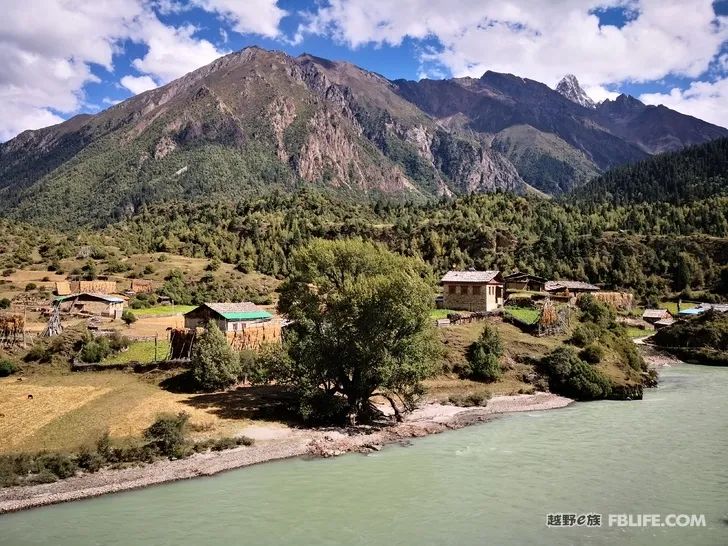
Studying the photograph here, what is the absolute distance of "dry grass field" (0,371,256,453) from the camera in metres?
31.2

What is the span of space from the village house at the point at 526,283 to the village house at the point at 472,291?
21672mm

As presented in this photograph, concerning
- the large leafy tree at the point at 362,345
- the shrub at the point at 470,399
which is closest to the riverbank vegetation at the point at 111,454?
the large leafy tree at the point at 362,345

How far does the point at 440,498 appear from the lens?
25.0m

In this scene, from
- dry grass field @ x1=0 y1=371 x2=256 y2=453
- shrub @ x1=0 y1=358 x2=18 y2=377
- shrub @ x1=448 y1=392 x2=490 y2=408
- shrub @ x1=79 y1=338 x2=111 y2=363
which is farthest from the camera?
shrub @ x1=79 y1=338 x2=111 y2=363

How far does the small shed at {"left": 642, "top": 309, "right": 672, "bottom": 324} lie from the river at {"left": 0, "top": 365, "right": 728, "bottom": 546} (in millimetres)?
59881

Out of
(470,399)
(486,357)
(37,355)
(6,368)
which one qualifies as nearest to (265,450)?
(470,399)

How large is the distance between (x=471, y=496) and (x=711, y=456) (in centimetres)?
1448

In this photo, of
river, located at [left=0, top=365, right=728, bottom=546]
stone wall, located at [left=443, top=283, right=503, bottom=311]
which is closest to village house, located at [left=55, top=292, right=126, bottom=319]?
stone wall, located at [left=443, top=283, right=503, bottom=311]

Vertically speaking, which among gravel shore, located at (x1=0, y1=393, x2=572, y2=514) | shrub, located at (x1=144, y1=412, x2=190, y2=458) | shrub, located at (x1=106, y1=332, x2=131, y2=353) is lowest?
gravel shore, located at (x1=0, y1=393, x2=572, y2=514)

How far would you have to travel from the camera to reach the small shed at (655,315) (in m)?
89.4

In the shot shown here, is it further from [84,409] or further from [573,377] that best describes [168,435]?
[573,377]

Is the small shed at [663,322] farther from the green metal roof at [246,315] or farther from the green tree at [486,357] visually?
the green metal roof at [246,315]

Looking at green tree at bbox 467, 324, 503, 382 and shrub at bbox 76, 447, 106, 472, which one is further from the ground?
green tree at bbox 467, 324, 503, 382

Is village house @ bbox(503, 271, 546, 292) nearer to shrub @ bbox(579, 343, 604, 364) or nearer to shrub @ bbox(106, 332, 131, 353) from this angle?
shrub @ bbox(579, 343, 604, 364)
